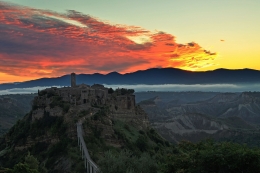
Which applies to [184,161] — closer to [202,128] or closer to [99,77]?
[99,77]

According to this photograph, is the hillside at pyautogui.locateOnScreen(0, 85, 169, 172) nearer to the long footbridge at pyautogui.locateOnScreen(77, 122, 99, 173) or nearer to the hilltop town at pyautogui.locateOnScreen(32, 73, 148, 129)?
the hilltop town at pyautogui.locateOnScreen(32, 73, 148, 129)

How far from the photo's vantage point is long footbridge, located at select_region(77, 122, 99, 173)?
145 ft

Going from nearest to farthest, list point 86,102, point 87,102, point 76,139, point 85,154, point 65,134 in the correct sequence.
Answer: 1. point 85,154
2. point 76,139
3. point 65,134
4. point 86,102
5. point 87,102

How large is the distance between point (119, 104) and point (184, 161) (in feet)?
156

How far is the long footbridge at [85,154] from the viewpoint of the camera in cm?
4416

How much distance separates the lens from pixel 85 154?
161 ft

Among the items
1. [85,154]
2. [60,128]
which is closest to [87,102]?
[60,128]

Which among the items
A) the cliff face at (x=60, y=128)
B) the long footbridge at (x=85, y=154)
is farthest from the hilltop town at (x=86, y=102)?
the long footbridge at (x=85, y=154)

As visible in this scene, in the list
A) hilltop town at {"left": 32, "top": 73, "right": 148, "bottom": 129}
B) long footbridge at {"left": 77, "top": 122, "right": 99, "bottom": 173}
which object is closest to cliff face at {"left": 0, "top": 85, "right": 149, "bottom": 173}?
hilltop town at {"left": 32, "top": 73, "right": 148, "bottom": 129}

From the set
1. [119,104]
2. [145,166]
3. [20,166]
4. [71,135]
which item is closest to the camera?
[145,166]

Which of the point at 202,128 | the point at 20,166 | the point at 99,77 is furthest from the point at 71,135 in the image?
the point at 202,128

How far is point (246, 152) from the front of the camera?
24.3 m

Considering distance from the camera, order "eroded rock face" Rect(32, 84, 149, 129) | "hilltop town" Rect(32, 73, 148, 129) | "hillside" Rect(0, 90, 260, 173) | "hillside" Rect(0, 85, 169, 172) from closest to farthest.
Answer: "hillside" Rect(0, 90, 260, 173) < "hillside" Rect(0, 85, 169, 172) < "hilltop town" Rect(32, 73, 148, 129) < "eroded rock face" Rect(32, 84, 149, 129)

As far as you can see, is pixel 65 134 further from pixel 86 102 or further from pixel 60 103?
pixel 86 102
